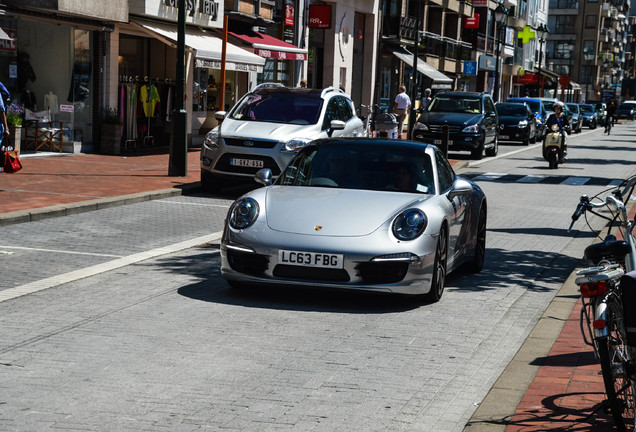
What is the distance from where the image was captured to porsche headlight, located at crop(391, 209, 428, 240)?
27.4 ft

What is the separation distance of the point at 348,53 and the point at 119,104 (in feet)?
67.0

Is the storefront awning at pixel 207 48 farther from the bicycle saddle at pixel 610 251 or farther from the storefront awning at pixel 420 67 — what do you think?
the storefront awning at pixel 420 67

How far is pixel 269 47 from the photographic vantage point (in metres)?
31.4

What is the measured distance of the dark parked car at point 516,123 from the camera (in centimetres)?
4097

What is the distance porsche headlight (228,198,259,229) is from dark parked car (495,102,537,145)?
32951 mm

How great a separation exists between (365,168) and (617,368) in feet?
16.2

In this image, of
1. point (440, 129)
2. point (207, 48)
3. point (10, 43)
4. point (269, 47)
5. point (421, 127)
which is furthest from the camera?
point (269, 47)

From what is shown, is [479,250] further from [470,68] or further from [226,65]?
[470,68]

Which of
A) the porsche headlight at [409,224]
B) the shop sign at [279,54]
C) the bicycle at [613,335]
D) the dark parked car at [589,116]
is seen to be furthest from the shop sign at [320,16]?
the bicycle at [613,335]

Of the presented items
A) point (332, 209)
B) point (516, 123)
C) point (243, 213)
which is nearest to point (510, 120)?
point (516, 123)

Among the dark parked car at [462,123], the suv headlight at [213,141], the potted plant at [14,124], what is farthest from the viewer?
the dark parked car at [462,123]

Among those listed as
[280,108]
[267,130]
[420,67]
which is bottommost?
[267,130]

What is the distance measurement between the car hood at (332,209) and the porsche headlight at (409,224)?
3.9 inches

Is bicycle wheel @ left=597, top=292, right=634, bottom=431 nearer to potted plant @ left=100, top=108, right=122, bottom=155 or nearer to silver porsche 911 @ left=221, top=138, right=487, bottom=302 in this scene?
silver porsche 911 @ left=221, top=138, right=487, bottom=302
